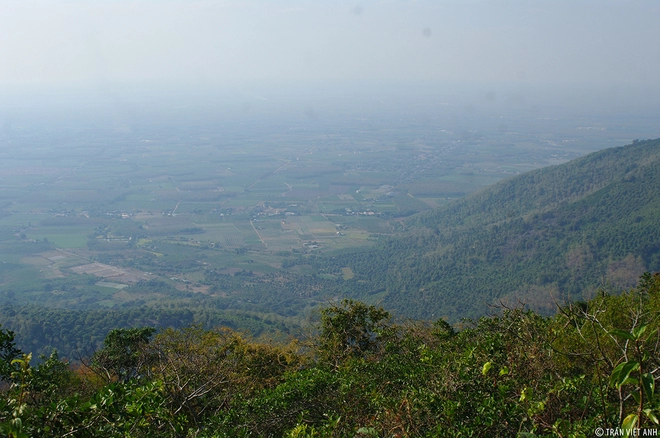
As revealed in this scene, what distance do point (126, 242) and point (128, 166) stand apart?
4855cm

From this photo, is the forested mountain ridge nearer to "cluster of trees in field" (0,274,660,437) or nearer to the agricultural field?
the agricultural field

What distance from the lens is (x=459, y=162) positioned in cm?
11131

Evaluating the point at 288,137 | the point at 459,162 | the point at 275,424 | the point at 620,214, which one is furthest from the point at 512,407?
the point at 288,137

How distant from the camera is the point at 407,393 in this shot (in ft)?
17.5

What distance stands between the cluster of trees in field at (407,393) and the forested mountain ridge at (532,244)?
25776 millimetres

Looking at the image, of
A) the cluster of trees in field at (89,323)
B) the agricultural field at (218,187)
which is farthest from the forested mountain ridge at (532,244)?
the cluster of trees in field at (89,323)

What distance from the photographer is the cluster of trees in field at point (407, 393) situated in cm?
329

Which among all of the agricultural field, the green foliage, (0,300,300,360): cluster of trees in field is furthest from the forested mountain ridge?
the green foliage

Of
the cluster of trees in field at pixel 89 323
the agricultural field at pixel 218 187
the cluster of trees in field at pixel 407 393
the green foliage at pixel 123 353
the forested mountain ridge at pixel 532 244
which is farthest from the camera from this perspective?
the agricultural field at pixel 218 187

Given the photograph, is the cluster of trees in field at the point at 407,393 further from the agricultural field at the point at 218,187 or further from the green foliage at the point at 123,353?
the agricultural field at the point at 218,187

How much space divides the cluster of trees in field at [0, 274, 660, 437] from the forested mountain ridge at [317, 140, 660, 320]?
2578cm

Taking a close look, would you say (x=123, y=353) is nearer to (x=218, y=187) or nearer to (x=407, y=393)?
(x=407, y=393)

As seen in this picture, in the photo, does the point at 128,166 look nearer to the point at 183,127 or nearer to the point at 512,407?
the point at 183,127

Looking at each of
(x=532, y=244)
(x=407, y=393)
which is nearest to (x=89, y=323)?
(x=407, y=393)
